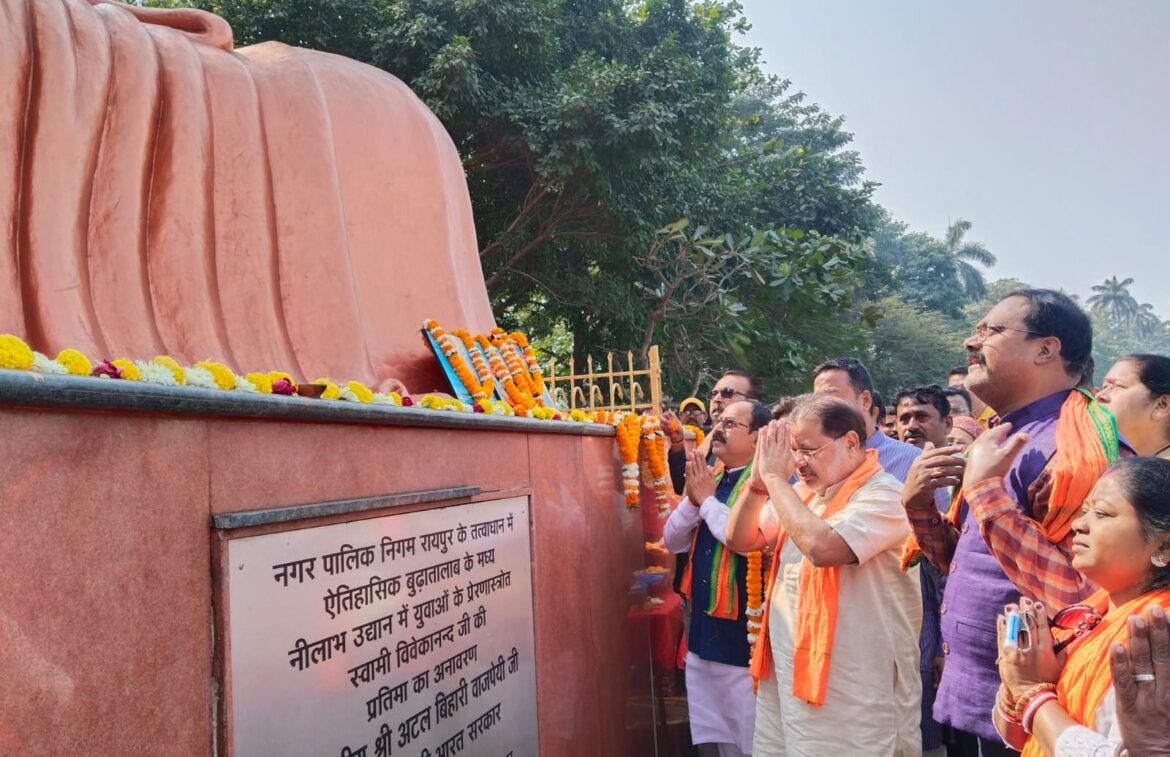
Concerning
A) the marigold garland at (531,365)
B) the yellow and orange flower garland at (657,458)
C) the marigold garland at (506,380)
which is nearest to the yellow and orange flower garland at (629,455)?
the yellow and orange flower garland at (657,458)

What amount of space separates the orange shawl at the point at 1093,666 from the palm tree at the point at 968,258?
151 feet

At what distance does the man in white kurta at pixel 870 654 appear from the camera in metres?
2.59

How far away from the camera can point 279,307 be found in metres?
3.35

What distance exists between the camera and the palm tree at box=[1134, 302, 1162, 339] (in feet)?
241

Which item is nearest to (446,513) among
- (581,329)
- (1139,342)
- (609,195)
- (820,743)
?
(820,743)

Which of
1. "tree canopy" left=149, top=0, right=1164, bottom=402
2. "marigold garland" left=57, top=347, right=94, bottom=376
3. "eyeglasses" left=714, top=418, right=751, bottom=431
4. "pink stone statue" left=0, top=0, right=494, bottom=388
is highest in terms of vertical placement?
"tree canopy" left=149, top=0, right=1164, bottom=402

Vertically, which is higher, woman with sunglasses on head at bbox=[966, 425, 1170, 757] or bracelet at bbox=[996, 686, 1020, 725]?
woman with sunglasses on head at bbox=[966, 425, 1170, 757]

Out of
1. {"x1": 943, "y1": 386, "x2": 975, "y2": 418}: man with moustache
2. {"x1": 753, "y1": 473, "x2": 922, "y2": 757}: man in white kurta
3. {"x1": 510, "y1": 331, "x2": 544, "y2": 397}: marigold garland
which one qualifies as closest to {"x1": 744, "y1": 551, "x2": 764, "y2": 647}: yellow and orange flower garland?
{"x1": 753, "y1": 473, "x2": 922, "y2": 757}: man in white kurta

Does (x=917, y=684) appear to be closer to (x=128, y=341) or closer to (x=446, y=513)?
(x=446, y=513)

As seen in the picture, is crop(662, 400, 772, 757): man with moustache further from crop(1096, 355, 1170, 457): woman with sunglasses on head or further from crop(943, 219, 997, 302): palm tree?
crop(943, 219, 997, 302): palm tree

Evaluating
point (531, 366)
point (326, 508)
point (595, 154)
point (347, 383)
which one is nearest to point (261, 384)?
point (326, 508)

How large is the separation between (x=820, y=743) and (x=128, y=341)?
2.49 meters

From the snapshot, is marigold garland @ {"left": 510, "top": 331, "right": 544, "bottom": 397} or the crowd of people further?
marigold garland @ {"left": 510, "top": 331, "right": 544, "bottom": 397}

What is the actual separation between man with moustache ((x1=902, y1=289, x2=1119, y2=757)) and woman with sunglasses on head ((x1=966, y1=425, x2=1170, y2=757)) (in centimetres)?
20
